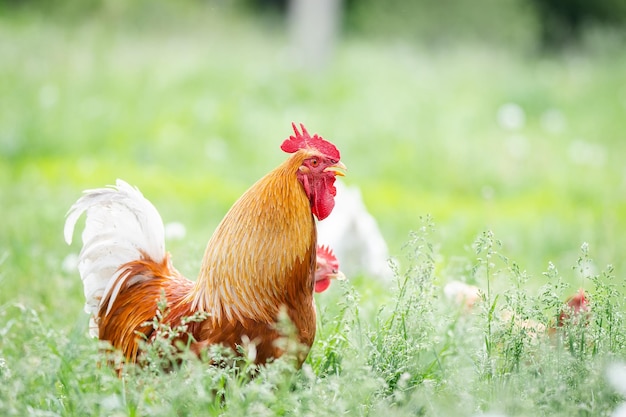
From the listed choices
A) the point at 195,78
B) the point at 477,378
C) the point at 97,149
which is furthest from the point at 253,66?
the point at 477,378

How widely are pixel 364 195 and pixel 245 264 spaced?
4.81m

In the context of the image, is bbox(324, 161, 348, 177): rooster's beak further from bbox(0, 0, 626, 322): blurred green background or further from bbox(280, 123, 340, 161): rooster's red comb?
bbox(0, 0, 626, 322): blurred green background

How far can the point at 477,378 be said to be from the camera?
2.90 m

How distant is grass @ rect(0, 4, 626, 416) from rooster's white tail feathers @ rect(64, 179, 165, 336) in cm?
27

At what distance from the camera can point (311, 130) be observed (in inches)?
344

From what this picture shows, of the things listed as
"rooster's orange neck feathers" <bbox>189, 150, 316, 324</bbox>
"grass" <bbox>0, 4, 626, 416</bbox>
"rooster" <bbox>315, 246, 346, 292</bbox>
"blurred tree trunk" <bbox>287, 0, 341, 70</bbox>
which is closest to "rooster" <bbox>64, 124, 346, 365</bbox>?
"rooster's orange neck feathers" <bbox>189, 150, 316, 324</bbox>

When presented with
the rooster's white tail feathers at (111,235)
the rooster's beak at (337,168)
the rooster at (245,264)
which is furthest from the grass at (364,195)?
the rooster's beak at (337,168)

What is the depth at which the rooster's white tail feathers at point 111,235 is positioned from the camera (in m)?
3.26

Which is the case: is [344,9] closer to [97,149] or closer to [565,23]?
[565,23]

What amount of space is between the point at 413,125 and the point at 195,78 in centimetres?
288

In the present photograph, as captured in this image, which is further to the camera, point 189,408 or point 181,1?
point 181,1

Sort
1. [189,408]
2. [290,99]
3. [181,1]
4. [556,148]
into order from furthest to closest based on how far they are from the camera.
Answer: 1. [181,1]
2. [290,99]
3. [556,148]
4. [189,408]

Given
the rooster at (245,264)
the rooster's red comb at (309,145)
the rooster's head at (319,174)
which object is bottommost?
the rooster at (245,264)

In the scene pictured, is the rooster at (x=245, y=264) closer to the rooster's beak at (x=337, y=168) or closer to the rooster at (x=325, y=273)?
the rooster's beak at (x=337, y=168)
